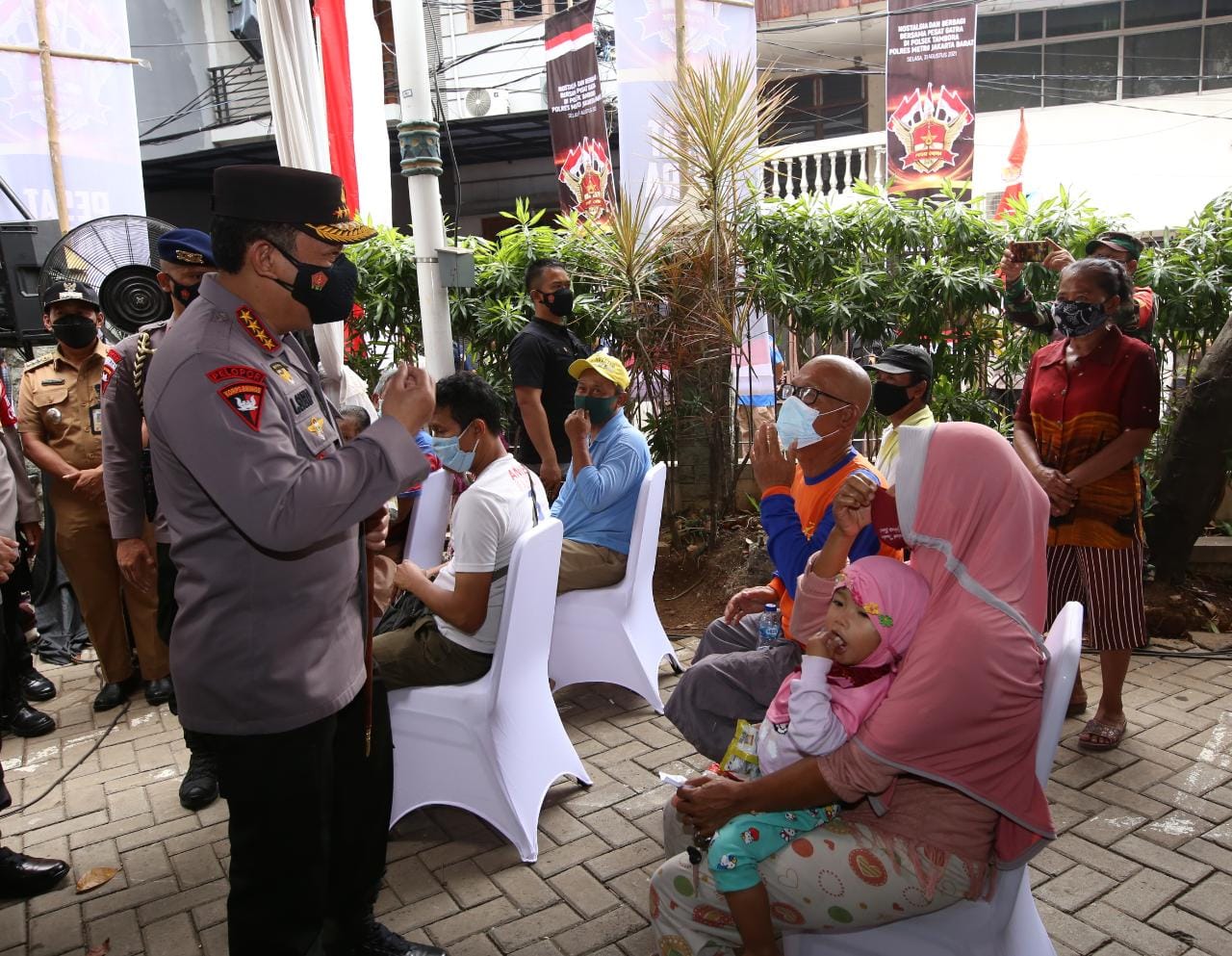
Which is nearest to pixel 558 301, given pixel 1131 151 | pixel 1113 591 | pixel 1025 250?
pixel 1025 250

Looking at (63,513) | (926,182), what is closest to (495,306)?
(63,513)

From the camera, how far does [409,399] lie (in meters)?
1.77

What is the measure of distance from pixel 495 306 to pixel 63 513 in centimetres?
256

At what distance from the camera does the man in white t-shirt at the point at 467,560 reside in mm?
2654

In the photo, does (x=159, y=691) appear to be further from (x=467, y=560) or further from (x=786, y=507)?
(x=786, y=507)

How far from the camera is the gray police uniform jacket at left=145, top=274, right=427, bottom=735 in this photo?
5.23 feet

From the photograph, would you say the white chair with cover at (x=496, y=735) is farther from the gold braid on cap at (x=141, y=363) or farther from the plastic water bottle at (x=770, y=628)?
the gold braid on cap at (x=141, y=363)

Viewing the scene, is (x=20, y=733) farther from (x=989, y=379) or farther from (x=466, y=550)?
(x=989, y=379)

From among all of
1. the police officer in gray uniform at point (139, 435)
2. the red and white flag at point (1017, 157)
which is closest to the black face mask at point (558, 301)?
the police officer in gray uniform at point (139, 435)

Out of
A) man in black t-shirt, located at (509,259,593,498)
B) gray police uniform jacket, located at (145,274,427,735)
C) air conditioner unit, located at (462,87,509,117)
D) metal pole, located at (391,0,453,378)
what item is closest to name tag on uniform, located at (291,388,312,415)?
gray police uniform jacket, located at (145,274,427,735)

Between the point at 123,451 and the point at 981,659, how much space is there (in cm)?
262

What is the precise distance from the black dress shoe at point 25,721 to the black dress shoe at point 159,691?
1.30 feet

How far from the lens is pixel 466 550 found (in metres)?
2.65

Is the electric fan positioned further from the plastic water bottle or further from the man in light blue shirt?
the plastic water bottle
